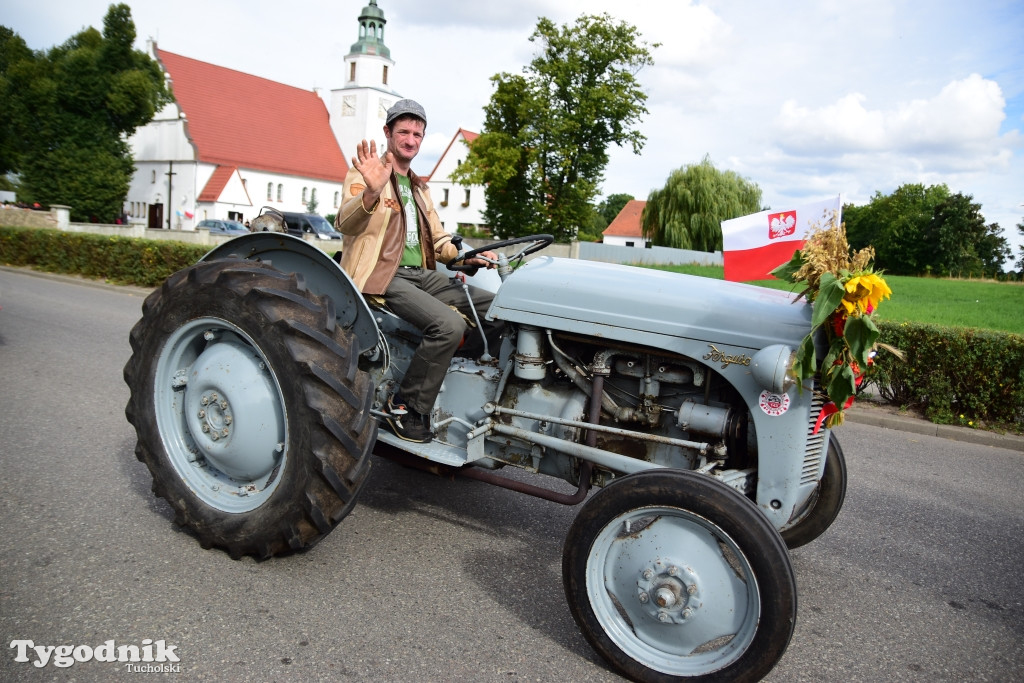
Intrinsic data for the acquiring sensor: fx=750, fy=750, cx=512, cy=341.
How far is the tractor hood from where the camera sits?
3.09 metres

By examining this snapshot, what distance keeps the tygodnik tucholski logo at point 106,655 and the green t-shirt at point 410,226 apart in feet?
7.07

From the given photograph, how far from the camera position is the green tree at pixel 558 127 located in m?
38.2

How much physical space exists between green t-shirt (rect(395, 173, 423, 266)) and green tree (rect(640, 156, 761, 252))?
165ft

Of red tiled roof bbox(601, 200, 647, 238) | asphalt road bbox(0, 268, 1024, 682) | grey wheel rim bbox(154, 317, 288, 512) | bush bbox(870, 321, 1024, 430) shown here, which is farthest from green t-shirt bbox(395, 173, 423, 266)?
red tiled roof bbox(601, 200, 647, 238)

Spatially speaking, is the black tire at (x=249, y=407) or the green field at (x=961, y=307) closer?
the black tire at (x=249, y=407)

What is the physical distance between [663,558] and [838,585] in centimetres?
155

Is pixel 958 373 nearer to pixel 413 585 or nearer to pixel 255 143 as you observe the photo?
pixel 413 585

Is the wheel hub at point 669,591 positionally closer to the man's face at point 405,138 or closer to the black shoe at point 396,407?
the black shoe at point 396,407

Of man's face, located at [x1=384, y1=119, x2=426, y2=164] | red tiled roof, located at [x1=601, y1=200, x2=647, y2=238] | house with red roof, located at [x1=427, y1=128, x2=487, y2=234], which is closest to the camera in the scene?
man's face, located at [x1=384, y1=119, x2=426, y2=164]

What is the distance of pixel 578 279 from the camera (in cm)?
342

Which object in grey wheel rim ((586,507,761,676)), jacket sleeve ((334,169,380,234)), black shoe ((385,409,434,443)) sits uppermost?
jacket sleeve ((334,169,380,234))

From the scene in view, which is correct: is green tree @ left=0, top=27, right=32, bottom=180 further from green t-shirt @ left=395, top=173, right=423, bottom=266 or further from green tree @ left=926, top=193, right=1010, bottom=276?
green tree @ left=926, top=193, right=1010, bottom=276

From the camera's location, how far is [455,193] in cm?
6962

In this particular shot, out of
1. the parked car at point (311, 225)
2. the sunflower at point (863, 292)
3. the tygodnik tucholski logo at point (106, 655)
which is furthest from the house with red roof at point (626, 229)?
the tygodnik tucholski logo at point (106, 655)
